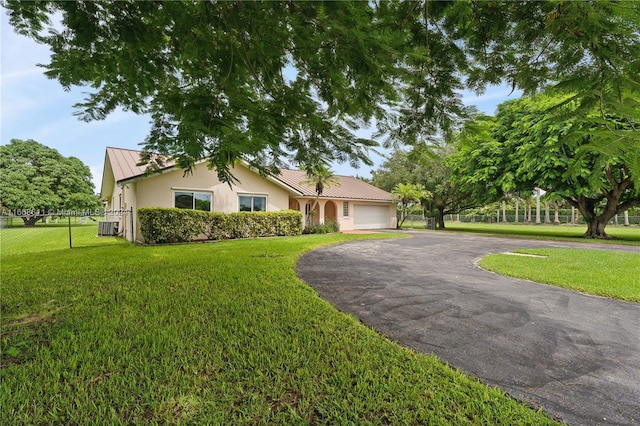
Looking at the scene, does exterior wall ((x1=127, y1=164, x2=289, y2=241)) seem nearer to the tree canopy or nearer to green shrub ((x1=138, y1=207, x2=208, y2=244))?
green shrub ((x1=138, y1=207, x2=208, y2=244))

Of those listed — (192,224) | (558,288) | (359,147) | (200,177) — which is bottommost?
(558,288)

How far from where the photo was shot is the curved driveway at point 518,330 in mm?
2406

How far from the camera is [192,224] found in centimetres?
1320

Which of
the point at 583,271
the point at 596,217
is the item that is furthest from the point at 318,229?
the point at 596,217

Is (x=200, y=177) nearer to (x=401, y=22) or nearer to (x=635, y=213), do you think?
(x=401, y=22)

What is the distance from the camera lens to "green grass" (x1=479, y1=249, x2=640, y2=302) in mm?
5398

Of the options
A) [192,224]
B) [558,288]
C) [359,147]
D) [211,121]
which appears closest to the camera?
[211,121]

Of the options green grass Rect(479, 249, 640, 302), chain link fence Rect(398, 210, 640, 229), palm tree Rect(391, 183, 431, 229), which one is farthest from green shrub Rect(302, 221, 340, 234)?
chain link fence Rect(398, 210, 640, 229)

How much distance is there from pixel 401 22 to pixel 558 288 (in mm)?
5746

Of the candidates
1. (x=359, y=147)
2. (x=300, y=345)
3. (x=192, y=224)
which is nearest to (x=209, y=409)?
(x=300, y=345)

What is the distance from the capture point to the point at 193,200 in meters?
14.4

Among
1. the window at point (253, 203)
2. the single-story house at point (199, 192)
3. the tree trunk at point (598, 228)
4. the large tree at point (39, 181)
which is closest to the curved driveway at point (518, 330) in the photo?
the single-story house at point (199, 192)

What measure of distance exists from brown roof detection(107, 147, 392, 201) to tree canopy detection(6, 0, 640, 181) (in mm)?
6402

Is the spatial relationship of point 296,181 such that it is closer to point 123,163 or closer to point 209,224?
point 209,224
